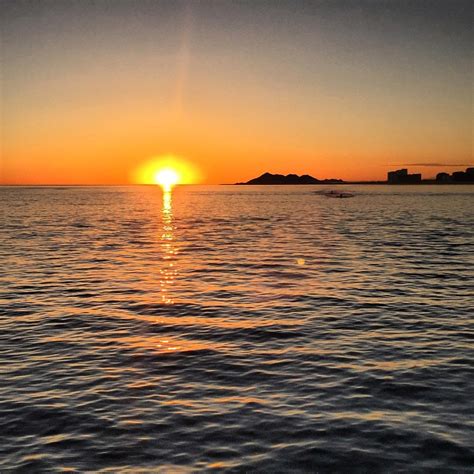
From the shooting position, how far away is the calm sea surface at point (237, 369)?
35.0 ft

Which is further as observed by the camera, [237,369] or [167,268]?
[167,268]

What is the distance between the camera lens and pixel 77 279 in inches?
1177

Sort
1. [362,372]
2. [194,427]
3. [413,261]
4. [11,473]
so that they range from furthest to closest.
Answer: [413,261] → [362,372] → [194,427] → [11,473]

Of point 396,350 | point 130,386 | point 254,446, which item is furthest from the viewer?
point 396,350

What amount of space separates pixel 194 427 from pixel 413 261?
1106 inches

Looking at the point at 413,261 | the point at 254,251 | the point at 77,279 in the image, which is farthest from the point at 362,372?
the point at 254,251

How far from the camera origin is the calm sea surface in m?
10.7

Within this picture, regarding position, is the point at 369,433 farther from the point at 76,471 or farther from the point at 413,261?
the point at 413,261

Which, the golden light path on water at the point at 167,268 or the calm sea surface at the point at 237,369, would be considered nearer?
the calm sea surface at the point at 237,369

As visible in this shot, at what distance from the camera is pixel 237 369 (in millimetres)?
15242

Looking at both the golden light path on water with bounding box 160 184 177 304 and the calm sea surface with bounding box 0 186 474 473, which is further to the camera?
the golden light path on water with bounding box 160 184 177 304

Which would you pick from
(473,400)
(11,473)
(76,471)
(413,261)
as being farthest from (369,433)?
(413,261)

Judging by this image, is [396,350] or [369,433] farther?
[396,350]

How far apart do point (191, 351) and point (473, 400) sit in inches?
314
